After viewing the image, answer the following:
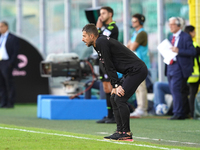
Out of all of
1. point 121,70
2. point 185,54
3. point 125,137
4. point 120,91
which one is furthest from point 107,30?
point 125,137

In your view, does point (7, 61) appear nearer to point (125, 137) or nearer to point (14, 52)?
point (14, 52)

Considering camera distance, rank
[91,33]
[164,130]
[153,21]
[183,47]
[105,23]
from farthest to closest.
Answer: [153,21]
[183,47]
[105,23]
[164,130]
[91,33]

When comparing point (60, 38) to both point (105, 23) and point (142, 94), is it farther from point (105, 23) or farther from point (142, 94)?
point (105, 23)

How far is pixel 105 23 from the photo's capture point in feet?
22.9

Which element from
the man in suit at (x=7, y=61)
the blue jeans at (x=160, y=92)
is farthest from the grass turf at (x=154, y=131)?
the man in suit at (x=7, y=61)

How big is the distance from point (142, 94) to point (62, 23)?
673 cm

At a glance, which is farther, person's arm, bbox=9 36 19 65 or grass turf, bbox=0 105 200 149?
person's arm, bbox=9 36 19 65

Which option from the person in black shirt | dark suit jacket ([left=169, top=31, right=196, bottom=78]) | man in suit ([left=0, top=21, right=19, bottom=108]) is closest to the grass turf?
the person in black shirt

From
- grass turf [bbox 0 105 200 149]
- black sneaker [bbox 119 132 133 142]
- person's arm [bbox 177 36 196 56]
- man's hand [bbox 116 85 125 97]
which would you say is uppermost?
person's arm [bbox 177 36 196 56]

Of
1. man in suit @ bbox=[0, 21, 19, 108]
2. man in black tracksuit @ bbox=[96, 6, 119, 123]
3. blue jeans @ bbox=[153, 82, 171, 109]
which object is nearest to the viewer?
man in black tracksuit @ bbox=[96, 6, 119, 123]

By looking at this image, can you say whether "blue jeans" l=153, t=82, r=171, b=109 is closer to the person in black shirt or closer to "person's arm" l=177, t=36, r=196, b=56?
"person's arm" l=177, t=36, r=196, b=56

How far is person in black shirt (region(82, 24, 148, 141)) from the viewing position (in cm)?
468

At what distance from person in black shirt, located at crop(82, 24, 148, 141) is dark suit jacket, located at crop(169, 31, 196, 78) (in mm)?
3086

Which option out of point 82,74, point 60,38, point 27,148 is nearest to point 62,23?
point 60,38
